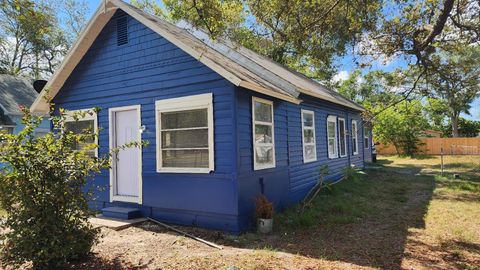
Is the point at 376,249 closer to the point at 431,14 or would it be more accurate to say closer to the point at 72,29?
the point at 431,14

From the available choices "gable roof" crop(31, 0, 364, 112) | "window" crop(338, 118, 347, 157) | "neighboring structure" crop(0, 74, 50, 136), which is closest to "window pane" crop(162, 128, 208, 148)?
"gable roof" crop(31, 0, 364, 112)

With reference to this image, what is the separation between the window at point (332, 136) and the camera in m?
11.7

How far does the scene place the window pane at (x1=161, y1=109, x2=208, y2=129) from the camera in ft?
21.8

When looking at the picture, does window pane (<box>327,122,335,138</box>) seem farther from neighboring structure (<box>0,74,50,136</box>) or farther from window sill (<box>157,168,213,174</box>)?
neighboring structure (<box>0,74,50,136</box>)

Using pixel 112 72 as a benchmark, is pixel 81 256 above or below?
below

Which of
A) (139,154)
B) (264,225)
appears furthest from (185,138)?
(264,225)

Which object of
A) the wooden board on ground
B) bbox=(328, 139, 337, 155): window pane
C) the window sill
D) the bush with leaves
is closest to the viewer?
the bush with leaves

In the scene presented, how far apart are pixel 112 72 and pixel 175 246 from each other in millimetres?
4636

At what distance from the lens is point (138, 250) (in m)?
5.30

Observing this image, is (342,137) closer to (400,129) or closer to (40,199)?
(40,199)

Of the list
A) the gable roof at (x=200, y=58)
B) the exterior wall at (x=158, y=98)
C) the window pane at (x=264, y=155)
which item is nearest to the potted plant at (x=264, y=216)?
the exterior wall at (x=158, y=98)

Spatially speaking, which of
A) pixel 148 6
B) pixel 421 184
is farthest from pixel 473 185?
pixel 148 6

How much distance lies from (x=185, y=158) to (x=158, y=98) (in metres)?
1.48

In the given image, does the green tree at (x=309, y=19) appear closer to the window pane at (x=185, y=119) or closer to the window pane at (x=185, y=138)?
the window pane at (x=185, y=119)
